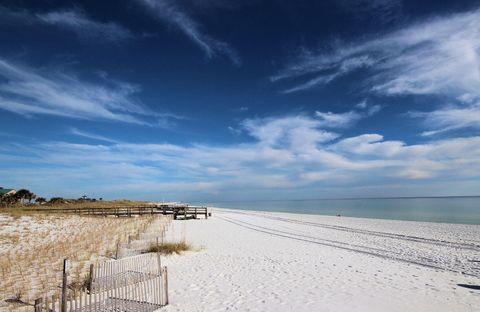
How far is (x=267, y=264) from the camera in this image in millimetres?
11516

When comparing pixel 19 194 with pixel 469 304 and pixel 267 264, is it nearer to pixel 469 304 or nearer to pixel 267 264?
pixel 267 264

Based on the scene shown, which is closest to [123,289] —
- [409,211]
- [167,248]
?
[167,248]

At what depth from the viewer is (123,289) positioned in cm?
759

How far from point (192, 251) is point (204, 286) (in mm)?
5023

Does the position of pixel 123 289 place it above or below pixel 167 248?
below

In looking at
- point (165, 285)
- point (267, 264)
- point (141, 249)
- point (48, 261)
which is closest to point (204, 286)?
point (165, 285)

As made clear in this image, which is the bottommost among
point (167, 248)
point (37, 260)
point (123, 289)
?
point (123, 289)

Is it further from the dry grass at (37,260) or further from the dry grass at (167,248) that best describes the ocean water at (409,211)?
the dry grass at (37,260)

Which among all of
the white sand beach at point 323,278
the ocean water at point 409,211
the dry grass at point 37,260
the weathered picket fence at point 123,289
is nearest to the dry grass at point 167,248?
the white sand beach at point 323,278

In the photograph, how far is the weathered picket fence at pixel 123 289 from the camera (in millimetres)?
6412

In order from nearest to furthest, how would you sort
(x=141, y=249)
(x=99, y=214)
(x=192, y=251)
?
1. (x=141, y=249)
2. (x=192, y=251)
3. (x=99, y=214)

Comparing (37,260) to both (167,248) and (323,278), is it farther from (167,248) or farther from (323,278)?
(323,278)

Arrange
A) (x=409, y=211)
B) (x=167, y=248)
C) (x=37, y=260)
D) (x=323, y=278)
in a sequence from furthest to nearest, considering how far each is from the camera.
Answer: (x=409, y=211), (x=167, y=248), (x=37, y=260), (x=323, y=278)

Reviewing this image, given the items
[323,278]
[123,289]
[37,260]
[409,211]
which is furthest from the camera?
[409,211]
